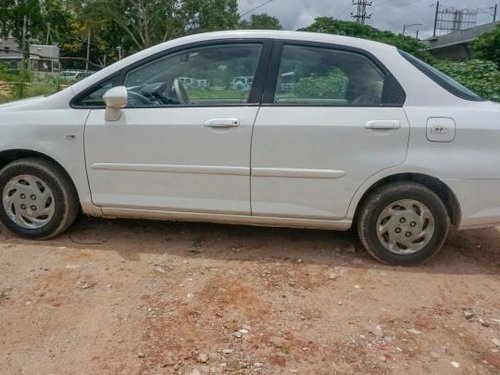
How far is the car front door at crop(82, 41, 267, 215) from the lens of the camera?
3.54m

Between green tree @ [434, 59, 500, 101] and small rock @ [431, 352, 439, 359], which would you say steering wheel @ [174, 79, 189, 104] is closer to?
small rock @ [431, 352, 439, 359]

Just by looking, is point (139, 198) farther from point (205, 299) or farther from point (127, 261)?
point (205, 299)

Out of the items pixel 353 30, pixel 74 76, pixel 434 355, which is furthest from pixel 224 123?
pixel 353 30

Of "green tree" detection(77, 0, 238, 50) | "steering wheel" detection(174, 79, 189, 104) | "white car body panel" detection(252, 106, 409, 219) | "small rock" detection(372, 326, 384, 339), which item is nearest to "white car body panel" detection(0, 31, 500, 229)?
"white car body panel" detection(252, 106, 409, 219)

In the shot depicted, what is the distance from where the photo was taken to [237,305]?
3.02 meters

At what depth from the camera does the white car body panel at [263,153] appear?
11.2 ft

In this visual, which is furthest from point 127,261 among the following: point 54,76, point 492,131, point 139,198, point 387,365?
point 54,76

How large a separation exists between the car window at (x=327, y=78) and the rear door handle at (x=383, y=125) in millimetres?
187

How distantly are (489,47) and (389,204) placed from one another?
707 inches

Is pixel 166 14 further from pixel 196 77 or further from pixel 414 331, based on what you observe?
pixel 414 331

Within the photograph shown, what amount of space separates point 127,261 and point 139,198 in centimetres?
49

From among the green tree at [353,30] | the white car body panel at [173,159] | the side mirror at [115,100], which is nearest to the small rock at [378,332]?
the white car body panel at [173,159]

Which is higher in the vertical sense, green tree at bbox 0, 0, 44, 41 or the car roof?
green tree at bbox 0, 0, 44, 41

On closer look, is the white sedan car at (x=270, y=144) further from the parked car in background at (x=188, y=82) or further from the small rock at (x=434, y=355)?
the small rock at (x=434, y=355)
